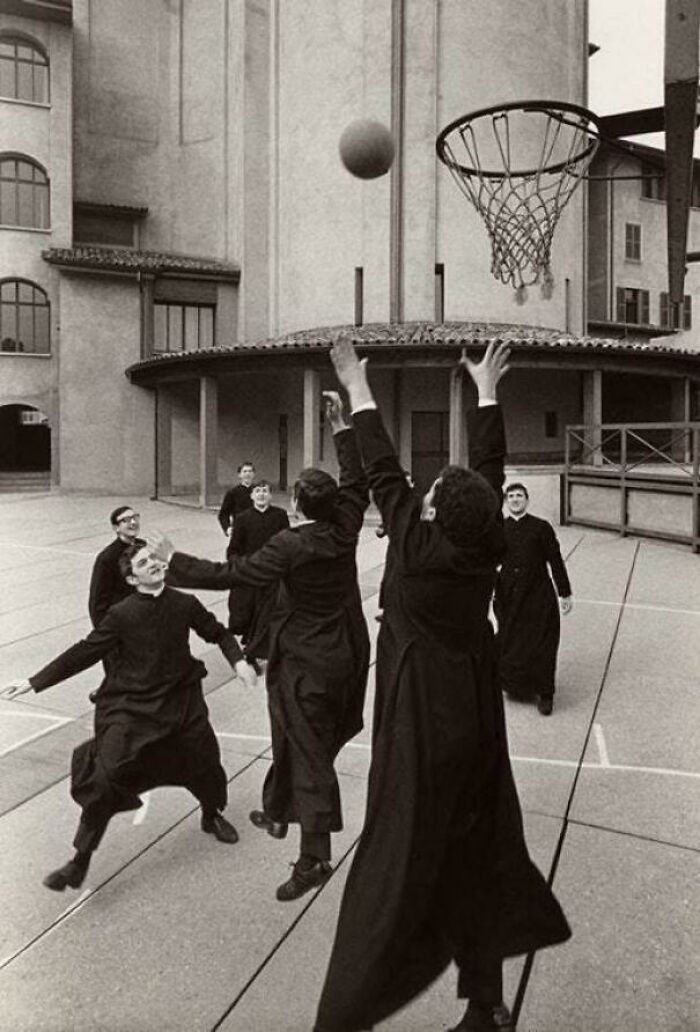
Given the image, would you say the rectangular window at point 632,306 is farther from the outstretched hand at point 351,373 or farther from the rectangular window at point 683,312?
the outstretched hand at point 351,373

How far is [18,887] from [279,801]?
4.27 feet

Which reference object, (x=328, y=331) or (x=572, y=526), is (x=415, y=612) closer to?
(x=572, y=526)

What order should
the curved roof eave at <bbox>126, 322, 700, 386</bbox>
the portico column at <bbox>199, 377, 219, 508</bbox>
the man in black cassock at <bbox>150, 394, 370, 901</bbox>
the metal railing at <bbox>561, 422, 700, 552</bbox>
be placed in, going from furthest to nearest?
the portico column at <bbox>199, 377, 219, 508</bbox> < the curved roof eave at <bbox>126, 322, 700, 386</bbox> < the metal railing at <bbox>561, 422, 700, 552</bbox> < the man in black cassock at <bbox>150, 394, 370, 901</bbox>

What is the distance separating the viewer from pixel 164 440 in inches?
1029

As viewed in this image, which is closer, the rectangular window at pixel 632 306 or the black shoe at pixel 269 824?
the black shoe at pixel 269 824

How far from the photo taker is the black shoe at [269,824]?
4125mm

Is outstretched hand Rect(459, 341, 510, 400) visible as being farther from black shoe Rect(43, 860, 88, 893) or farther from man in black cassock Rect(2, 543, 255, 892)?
black shoe Rect(43, 860, 88, 893)

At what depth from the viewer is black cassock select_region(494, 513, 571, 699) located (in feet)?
20.5

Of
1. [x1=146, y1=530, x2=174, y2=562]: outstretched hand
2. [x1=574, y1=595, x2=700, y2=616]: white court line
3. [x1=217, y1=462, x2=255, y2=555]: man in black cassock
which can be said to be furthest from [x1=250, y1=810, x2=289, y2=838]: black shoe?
[x1=574, y1=595, x2=700, y2=616]: white court line

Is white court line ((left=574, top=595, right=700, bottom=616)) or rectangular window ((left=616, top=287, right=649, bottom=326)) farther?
rectangular window ((left=616, top=287, right=649, bottom=326))

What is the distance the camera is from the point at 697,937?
10.8 ft

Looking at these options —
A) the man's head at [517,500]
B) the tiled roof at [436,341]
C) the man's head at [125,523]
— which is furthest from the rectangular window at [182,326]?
the man's head at [517,500]

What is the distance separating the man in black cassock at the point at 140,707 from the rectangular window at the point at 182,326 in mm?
24432

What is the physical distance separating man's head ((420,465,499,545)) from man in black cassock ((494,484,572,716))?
3708 mm
